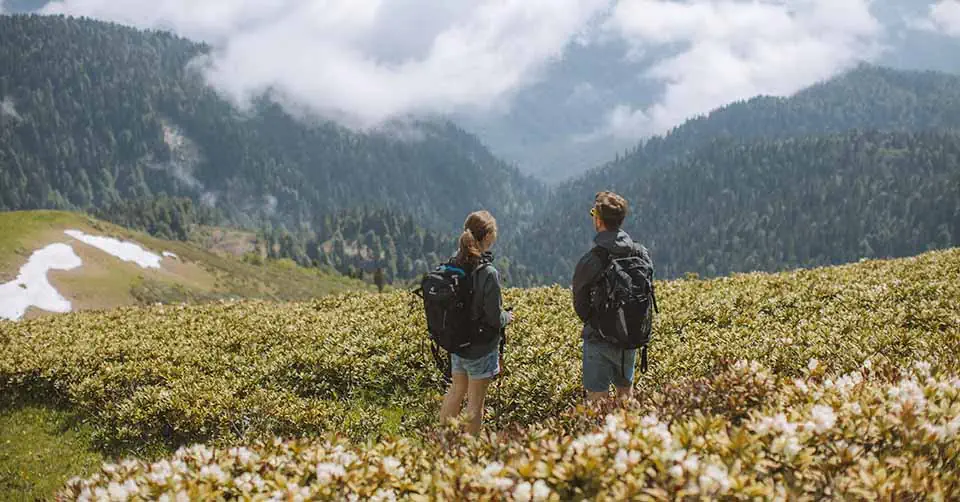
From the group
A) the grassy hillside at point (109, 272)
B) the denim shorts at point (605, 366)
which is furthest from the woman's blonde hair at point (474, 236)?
the grassy hillside at point (109, 272)

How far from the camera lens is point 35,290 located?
362ft

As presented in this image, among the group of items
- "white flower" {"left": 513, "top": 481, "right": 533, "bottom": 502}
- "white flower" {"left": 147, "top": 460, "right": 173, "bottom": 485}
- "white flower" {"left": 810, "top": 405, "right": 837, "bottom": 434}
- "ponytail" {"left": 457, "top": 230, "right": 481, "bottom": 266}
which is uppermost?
"ponytail" {"left": 457, "top": 230, "right": 481, "bottom": 266}

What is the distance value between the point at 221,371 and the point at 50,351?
580 centimetres

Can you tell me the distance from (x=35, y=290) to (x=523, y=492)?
130179mm

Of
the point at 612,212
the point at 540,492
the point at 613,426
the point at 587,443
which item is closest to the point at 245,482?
the point at 540,492

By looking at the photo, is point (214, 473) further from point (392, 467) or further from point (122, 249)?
point (122, 249)

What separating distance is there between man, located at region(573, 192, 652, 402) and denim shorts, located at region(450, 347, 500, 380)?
143 centimetres

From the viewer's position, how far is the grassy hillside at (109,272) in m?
118

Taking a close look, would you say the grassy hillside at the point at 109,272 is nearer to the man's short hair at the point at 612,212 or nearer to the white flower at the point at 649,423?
the man's short hair at the point at 612,212

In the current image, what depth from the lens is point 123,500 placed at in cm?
587

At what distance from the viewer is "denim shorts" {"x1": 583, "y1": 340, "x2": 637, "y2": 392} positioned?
970cm

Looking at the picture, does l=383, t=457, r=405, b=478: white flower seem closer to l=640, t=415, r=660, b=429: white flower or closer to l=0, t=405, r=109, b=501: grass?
l=640, t=415, r=660, b=429: white flower

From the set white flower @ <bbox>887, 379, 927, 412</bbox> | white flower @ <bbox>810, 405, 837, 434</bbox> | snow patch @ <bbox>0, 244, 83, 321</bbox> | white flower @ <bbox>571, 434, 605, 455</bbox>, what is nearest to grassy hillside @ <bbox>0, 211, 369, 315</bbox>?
snow patch @ <bbox>0, 244, 83, 321</bbox>

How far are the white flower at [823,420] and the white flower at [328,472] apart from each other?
4.24 meters
